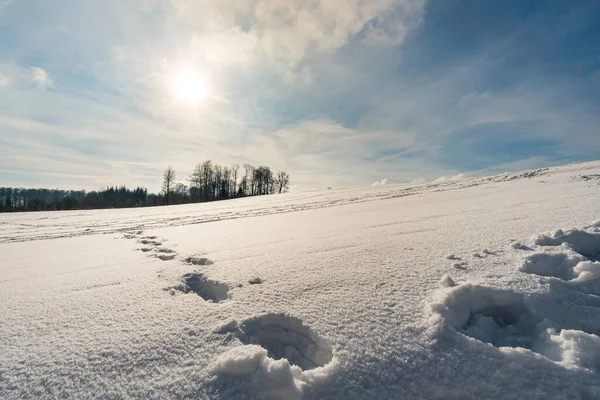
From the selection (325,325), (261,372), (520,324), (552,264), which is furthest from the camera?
(552,264)

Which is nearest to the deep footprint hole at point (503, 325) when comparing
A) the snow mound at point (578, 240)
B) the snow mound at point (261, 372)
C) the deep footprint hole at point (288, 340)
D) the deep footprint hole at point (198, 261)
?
the deep footprint hole at point (288, 340)

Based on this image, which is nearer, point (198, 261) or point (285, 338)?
point (285, 338)

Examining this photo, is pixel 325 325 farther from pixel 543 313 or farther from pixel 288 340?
pixel 543 313

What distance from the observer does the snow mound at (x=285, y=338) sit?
1568 millimetres

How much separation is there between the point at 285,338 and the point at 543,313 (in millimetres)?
1732

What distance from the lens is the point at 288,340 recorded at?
5.69 ft

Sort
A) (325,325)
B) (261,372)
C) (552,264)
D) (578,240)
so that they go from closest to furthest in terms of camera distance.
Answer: (261,372)
(325,325)
(552,264)
(578,240)

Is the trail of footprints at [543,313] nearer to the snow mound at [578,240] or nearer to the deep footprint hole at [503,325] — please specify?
the deep footprint hole at [503,325]

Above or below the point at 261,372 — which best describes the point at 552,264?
above

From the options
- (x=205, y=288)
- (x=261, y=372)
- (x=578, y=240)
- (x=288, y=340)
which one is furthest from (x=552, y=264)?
(x=205, y=288)

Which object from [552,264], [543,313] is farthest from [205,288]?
[552,264]

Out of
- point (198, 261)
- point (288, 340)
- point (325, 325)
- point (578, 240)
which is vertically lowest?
point (288, 340)

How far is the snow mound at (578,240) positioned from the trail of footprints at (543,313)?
1.36 feet

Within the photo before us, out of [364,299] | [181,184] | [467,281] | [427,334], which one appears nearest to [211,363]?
[364,299]
